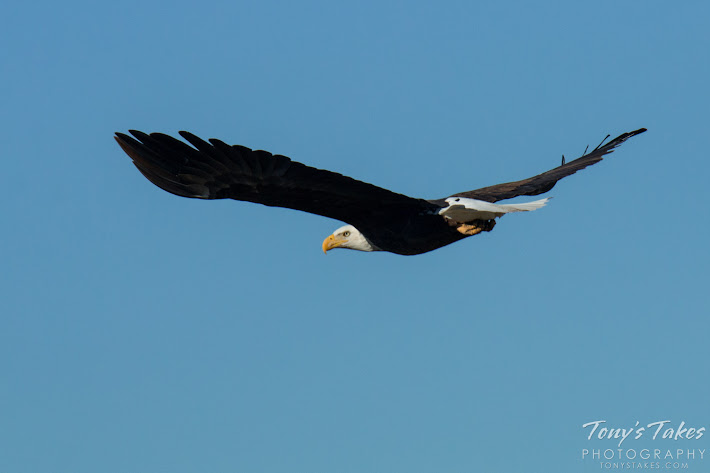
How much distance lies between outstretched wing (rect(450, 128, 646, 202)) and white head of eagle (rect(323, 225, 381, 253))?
116cm

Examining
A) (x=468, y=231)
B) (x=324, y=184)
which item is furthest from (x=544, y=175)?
(x=324, y=184)

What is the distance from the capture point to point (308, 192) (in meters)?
10.8

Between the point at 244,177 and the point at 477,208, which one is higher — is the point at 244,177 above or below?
above

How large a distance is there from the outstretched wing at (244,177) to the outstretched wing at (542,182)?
5.33 feet

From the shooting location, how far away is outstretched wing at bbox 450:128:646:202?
41.4 feet

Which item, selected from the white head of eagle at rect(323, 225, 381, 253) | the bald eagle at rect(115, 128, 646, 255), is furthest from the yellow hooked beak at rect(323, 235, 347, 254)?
the bald eagle at rect(115, 128, 646, 255)

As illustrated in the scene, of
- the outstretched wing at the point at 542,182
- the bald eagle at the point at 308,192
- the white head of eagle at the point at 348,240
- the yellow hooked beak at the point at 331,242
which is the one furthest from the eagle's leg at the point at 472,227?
the yellow hooked beak at the point at 331,242

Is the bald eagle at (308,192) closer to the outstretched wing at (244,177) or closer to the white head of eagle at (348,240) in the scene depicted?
the outstretched wing at (244,177)

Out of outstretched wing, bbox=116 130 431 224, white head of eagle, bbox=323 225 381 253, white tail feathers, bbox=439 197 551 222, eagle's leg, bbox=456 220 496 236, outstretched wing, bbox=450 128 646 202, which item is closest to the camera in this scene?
outstretched wing, bbox=116 130 431 224

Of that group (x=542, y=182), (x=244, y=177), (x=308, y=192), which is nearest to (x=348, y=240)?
(x=308, y=192)

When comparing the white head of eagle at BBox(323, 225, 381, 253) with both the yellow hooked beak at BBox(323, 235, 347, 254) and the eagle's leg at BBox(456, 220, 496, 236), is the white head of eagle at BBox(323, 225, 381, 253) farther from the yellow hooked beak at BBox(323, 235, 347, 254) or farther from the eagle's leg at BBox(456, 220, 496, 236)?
the eagle's leg at BBox(456, 220, 496, 236)

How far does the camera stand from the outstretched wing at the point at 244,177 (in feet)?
34.6

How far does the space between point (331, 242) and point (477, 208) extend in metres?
2.17

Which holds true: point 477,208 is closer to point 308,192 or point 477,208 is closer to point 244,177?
point 308,192
